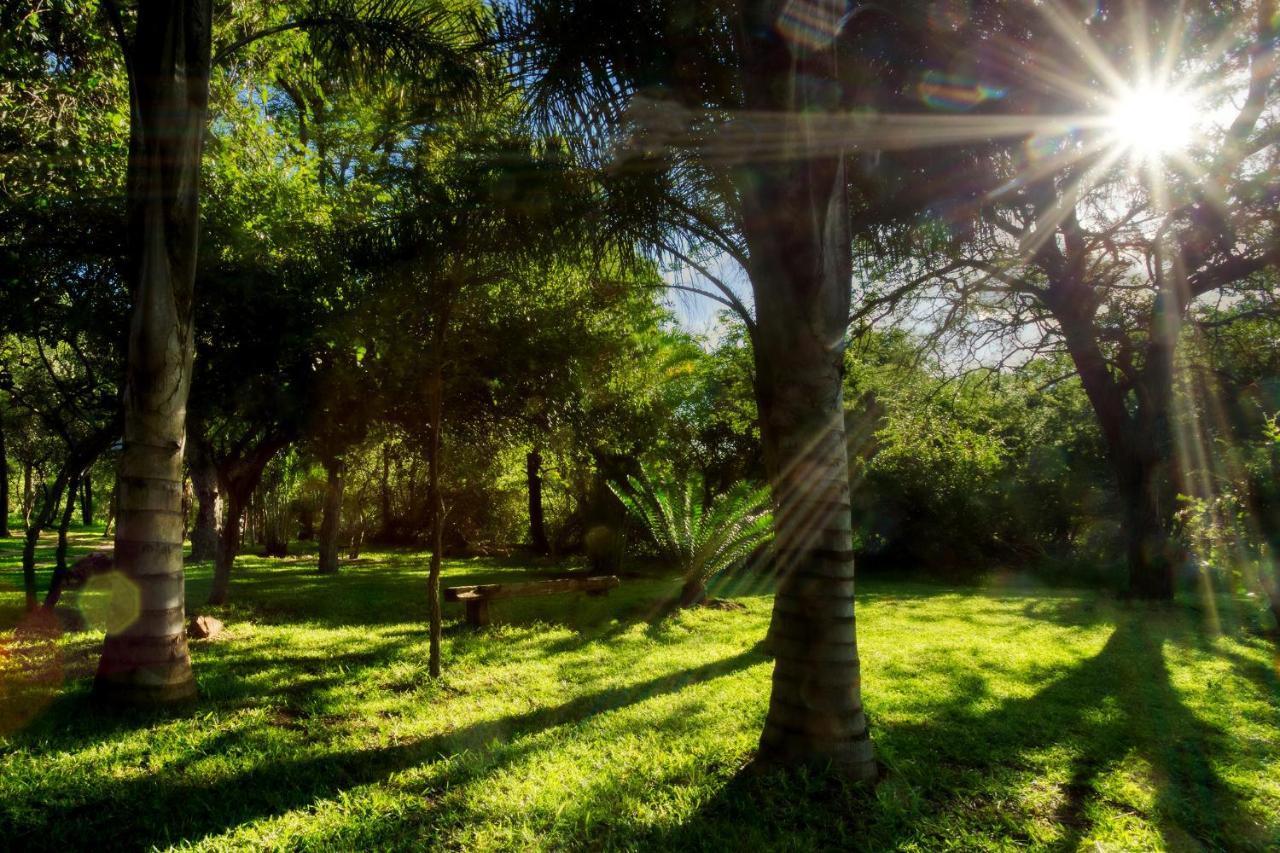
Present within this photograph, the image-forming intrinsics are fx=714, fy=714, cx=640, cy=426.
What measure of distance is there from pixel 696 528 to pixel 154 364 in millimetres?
7843

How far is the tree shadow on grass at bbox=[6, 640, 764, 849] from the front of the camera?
10.0 feet

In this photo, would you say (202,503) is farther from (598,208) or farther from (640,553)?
(598,208)

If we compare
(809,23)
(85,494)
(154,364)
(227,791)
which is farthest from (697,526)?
(85,494)

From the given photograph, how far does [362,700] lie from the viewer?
5250 mm

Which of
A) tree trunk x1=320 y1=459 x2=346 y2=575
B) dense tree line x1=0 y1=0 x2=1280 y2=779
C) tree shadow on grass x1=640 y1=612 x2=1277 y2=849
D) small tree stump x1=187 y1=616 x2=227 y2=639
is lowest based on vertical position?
tree shadow on grass x1=640 y1=612 x2=1277 y2=849

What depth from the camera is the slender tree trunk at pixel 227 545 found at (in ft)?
31.2

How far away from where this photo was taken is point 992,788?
12.5 ft

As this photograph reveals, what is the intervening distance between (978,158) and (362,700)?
20.3 feet

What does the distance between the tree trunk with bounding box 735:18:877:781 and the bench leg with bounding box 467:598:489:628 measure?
5378 millimetres

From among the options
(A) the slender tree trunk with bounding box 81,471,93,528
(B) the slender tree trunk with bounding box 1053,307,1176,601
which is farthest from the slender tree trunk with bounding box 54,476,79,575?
(B) the slender tree trunk with bounding box 1053,307,1176,601

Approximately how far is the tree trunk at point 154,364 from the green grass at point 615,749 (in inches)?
15.6

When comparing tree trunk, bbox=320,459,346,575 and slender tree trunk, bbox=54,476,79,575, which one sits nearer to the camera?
slender tree trunk, bbox=54,476,79,575

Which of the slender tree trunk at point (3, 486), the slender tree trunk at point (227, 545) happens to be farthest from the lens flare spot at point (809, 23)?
the slender tree trunk at point (3, 486)

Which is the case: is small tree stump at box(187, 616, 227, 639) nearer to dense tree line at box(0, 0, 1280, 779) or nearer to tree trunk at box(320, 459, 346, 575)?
dense tree line at box(0, 0, 1280, 779)
